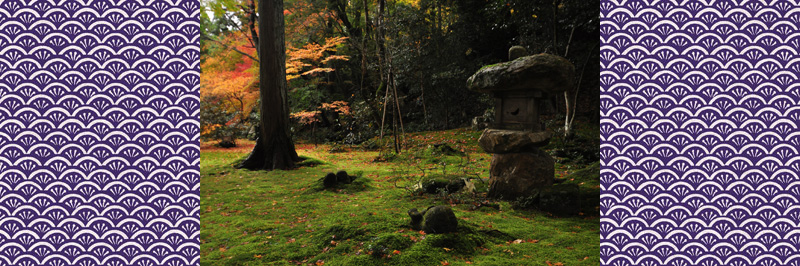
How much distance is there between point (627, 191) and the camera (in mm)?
1434

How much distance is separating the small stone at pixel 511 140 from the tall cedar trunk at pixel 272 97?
4377mm

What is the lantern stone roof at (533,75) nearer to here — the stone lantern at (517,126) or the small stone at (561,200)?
the stone lantern at (517,126)

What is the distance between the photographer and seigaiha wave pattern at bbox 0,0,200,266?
1346 mm

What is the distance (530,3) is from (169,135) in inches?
342

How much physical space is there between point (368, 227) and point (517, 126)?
223cm

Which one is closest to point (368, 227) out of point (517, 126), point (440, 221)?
point (440, 221)

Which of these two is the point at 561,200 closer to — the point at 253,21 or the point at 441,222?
the point at 441,222

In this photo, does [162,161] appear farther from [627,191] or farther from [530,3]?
[530,3]

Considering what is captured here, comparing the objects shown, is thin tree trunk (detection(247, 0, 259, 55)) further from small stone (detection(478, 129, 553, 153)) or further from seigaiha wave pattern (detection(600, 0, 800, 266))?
seigaiha wave pattern (detection(600, 0, 800, 266))

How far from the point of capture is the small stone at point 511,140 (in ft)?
13.8

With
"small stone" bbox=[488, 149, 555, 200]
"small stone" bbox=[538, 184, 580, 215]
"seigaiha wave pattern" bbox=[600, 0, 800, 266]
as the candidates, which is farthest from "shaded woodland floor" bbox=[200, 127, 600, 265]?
"seigaiha wave pattern" bbox=[600, 0, 800, 266]

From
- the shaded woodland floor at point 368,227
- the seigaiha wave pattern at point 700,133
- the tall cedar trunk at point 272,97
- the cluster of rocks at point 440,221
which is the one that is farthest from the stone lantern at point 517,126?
the tall cedar trunk at point 272,97

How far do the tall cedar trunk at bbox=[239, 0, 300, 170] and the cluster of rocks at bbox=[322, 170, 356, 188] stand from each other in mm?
2044

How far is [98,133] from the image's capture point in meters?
1.36
